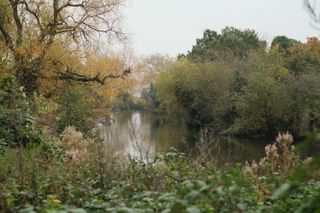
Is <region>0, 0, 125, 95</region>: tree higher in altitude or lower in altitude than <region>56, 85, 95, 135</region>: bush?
higher

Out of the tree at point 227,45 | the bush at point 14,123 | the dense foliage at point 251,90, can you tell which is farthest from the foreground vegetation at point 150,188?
the tree at point 227,45

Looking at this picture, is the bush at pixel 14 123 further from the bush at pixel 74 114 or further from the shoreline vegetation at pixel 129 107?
the bush at pixel 74 114

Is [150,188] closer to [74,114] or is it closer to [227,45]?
[74,114]

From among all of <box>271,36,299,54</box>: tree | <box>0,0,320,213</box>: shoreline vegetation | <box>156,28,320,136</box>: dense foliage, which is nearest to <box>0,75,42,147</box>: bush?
<box>0,0,320,213</box>: shoreline vegetation

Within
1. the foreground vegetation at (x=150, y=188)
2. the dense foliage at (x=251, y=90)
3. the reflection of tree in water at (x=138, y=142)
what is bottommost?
the foreground vegetation at (x=150, y=188)

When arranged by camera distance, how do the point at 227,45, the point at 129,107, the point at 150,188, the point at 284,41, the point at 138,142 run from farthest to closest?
the point at 227,45, the point at 284,41, the point at 129,107, the point at 138,142, the point at 150,188

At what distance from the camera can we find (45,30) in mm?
19312

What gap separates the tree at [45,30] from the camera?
1847cm

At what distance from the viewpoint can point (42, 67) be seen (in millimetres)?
18828

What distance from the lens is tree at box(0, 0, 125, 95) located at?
1847cm

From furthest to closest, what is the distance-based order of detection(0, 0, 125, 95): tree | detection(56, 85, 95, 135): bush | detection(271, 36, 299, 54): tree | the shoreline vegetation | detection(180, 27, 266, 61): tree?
detection(180, 27, 266, 61): tree → detection(271, 36, 299, 54): tree → detection(0, 0, 125, 95): tree → detection(56, 85, 95, 135): bush → the shoreline vegetation

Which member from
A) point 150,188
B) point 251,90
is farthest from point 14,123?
point 251,90

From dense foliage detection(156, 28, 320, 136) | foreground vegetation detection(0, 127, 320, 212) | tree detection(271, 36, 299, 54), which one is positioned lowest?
foreground vegetation detection(0, 127, 320, 212)

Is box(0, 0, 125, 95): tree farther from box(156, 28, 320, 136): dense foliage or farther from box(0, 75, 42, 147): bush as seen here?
box(156, 28, 320, 136): dense foliage
